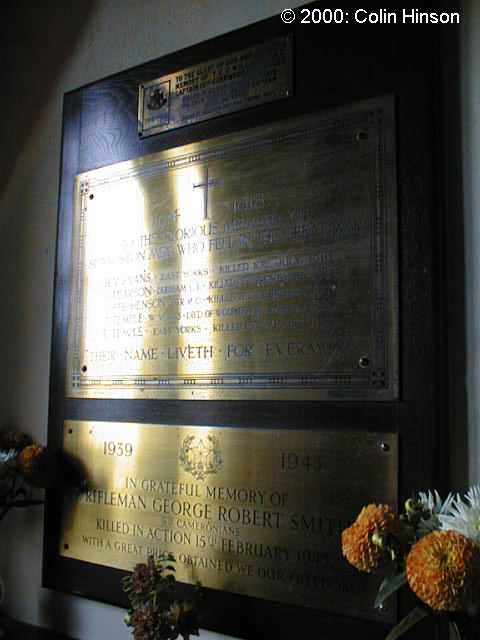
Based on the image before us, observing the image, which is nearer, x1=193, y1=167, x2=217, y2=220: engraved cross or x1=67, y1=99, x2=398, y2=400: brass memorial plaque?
x1=67, y1=99, x2=398, y2=400: brass memorial plaque

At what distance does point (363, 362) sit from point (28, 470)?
3.10 feet

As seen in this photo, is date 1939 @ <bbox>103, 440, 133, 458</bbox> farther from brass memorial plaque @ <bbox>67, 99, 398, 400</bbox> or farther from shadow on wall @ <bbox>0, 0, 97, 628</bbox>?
shadow on wall @ <bbox>0, 0, 97, 628</bbox>

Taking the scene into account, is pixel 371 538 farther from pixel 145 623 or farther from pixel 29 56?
pixel 29 56

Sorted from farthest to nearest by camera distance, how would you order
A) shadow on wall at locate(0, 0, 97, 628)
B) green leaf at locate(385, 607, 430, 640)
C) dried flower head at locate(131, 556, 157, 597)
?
shadow on wall at locate(0, 0, 97, 628)
dried flower head at locate(131, 556, 157, 597)
green leaf at locate(385, 607, 430, 640)

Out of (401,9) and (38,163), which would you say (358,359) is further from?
(38,163)

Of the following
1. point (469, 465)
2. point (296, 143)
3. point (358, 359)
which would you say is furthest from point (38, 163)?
point (469, 465)

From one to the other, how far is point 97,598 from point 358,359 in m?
0.93

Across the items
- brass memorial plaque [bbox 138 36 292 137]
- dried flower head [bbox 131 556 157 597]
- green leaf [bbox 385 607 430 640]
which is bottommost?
dried flower head [bbox 131 556 157 597]

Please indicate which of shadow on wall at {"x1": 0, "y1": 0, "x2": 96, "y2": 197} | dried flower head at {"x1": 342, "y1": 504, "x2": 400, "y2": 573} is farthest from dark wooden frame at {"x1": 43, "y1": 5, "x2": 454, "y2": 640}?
shadow on wall at {"x1": 0, "y1": 0, "x2": 96, "y2": 197}

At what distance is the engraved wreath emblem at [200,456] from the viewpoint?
1.55m

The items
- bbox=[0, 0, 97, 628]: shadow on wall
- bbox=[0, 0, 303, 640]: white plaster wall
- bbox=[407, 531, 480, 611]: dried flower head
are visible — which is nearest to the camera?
bbox=[407, 531, 480, 611]: dried flower head

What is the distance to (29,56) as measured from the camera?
221cm

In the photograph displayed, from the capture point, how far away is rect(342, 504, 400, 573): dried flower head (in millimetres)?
1021

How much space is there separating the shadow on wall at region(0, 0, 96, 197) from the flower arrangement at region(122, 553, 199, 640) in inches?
54.1
